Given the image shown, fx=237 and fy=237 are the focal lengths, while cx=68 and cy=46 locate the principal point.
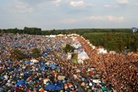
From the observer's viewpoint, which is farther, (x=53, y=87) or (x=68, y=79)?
(x=68, y=79)

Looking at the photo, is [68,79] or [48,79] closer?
[48,79]

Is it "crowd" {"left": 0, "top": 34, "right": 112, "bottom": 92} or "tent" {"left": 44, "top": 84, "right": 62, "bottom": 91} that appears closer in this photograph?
"tent" {"left": 44, "top": 84, "right": 62, "bottom": 91}

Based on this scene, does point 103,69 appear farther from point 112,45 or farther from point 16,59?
point 112,45

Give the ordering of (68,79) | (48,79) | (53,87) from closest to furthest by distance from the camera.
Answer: (53,87)
(48,79)
(68,79)

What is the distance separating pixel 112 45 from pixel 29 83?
22124 millimetres

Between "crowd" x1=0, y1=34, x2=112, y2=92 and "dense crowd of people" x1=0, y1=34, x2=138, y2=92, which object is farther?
"crowd" x1=0, y1=34, x2=112, y2=92

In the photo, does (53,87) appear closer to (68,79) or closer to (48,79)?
(48,79)

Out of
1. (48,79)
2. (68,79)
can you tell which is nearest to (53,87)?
(48,79)

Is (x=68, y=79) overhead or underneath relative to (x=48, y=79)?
underneath

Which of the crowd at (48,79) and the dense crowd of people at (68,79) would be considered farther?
the crowd at (48,79)

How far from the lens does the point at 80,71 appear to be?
74.1 ft

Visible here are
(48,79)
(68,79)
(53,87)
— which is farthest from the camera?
(68,79)

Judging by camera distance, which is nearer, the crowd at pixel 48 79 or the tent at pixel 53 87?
the tent at pixel 53 87

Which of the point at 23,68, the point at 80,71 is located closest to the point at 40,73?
the point at 23,68
